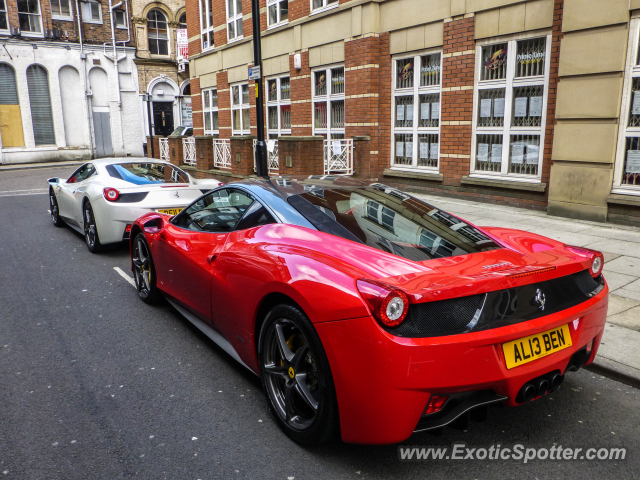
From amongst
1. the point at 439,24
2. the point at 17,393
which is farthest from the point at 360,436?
the point at 439,24

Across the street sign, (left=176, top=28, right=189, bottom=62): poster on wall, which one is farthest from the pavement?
(left=176, top=28, right=189, bottom=62): poster on wall

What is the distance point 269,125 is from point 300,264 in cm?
1596

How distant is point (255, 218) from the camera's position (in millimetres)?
3711

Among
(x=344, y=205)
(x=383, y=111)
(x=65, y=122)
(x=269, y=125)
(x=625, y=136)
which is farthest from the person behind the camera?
(x=65, y=122)

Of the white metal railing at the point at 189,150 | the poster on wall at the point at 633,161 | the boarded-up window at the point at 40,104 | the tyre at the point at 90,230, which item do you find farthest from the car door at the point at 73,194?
the boarded-up window at the point at 40,104

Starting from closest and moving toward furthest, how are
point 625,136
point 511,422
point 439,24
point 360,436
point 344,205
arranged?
1. point 360,436
2. point 511,422
3. point 344,205
4. point 625,136
5. point 439,24

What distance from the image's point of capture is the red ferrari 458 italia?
2477 millimetres

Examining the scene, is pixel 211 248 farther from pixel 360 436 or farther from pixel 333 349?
pixel 360 436

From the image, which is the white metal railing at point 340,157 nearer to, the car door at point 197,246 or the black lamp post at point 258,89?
the black lamp post at point 258,89

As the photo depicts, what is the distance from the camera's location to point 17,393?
3.62m

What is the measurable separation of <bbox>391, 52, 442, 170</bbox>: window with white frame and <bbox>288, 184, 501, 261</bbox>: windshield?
831 cm

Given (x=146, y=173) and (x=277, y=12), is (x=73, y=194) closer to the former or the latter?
(x=146, y=173)

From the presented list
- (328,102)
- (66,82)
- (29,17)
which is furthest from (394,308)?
(29,17)

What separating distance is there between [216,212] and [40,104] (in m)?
32.2
